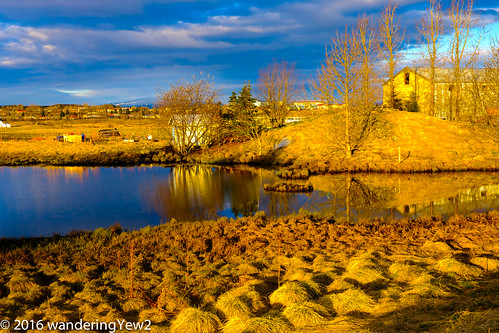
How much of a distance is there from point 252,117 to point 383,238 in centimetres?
2641

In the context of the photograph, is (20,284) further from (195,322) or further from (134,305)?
(195,322)

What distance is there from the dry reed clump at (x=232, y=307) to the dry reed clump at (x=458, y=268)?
454cm

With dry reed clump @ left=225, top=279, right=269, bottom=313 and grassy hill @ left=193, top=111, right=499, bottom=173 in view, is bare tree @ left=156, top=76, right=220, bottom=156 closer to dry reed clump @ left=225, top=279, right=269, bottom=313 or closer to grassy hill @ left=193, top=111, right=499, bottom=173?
grassy hill @ left=193, top=111, right=499, bottom=173

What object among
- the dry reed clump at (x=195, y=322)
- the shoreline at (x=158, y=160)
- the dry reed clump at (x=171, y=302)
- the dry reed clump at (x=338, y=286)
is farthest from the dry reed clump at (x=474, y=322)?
the shoreline at (x=158, y=160)

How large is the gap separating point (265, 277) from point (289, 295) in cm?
166

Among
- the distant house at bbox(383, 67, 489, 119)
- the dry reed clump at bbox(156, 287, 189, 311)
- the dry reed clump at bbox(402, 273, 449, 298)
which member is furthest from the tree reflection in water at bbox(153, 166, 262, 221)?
the distant house at bbox(383, 67, 489, 119)

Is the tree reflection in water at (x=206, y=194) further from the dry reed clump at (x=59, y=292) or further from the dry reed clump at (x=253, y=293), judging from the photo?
the dry reed clump at (x=253, y=293)

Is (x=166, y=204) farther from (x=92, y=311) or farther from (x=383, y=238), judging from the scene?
(x=92, y=311)

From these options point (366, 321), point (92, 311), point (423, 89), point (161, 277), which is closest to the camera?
point (366, 321)

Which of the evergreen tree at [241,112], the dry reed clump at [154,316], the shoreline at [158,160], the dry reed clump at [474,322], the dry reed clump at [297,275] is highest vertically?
the evergreen tree at [241,112]

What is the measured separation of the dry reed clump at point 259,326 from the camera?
20.7 feet

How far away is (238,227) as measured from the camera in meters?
13.9

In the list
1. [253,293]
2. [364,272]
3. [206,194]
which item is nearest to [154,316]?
[253,293]

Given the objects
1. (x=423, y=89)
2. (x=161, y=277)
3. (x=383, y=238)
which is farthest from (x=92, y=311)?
(x=423, y=89)
